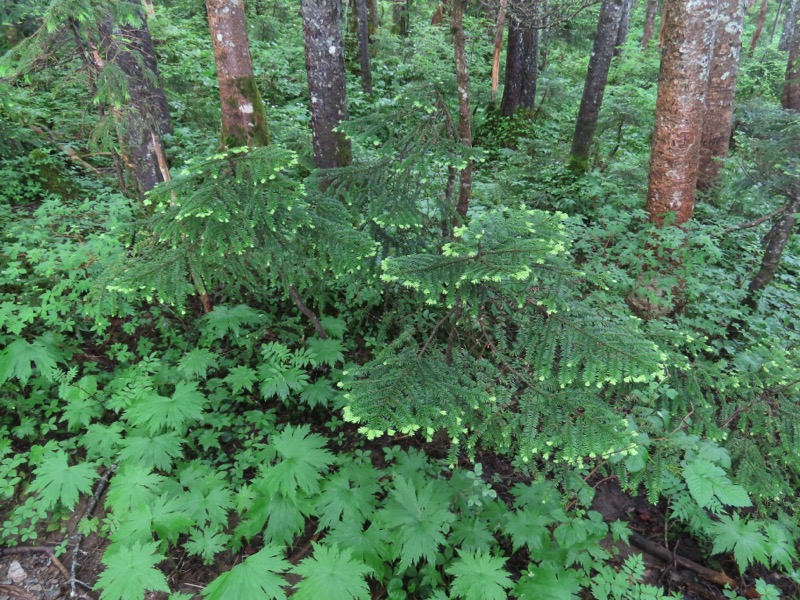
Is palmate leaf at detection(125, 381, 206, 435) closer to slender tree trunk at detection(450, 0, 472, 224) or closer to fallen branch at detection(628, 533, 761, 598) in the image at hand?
slender tree trunk at detection(450, 0, 472, 224)

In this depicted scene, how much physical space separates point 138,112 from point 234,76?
3.72 feet

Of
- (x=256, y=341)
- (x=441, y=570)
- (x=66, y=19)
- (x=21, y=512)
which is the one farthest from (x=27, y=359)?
(x=441, y=570)

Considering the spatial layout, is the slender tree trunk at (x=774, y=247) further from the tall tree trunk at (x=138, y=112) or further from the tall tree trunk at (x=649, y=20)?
the tall tree trunk at (x=649, y=20)

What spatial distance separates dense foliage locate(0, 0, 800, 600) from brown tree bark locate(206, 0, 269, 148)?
83 cm

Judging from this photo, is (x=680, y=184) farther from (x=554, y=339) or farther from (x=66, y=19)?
(x=66, y=19)

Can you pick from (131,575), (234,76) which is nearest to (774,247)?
(234,76)

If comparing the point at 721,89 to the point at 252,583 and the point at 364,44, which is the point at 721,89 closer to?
the point at 364,44

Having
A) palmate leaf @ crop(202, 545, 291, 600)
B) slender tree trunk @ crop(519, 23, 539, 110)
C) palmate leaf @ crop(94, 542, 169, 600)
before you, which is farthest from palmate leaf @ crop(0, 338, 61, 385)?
slender tree trunk @ crop(519, 23, 539, 110)

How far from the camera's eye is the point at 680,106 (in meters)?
5.25

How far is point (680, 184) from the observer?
219 inches

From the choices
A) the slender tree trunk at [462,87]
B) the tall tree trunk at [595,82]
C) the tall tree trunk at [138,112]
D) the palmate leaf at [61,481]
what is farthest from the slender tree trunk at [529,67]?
the palmate leaf at [61,481]

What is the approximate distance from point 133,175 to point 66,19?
224 centimetres

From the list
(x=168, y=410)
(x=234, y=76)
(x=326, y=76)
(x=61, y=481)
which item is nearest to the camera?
(x=61, y=481)

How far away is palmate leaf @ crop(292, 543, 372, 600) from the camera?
2.61 metres
